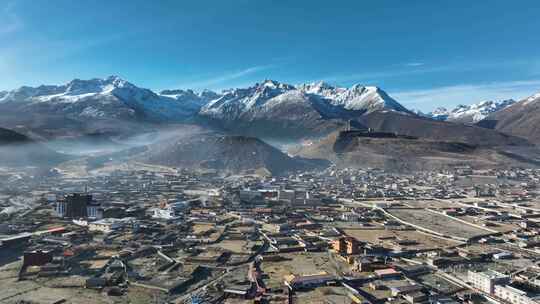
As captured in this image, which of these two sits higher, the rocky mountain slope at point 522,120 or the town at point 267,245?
the rocky mountain slope at point 522,120

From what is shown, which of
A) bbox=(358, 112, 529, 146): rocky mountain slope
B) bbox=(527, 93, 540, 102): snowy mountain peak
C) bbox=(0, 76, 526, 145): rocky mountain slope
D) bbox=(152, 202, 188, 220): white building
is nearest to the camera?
bbox=(152, 202, 188, 220): white building

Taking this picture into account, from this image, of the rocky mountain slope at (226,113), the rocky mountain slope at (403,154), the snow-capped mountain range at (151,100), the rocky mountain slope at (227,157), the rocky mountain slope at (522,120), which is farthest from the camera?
the snow-capped mountain range at (151,100)

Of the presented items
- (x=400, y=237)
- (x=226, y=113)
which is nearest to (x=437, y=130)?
(x=226, y=113)

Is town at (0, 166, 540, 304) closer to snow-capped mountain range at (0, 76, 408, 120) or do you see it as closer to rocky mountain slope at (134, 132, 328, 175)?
rocky mountain slope at (134, 132, 328, 175)

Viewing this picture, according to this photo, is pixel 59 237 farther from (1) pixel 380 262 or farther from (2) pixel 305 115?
(2) pixel 305 115

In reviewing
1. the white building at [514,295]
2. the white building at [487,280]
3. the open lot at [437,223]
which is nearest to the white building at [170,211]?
the open lot at [437,223]

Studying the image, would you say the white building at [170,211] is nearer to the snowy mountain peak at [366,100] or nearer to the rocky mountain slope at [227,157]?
the rocky mountain slope at [227,157]

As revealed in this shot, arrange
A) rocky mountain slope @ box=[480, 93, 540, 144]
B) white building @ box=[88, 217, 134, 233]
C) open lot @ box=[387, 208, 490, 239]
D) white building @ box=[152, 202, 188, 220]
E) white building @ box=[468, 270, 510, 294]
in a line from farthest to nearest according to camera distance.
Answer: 1. rocky mountain slope @ box=[480, 93, 540, 144]
2. white building @ box=[152, 202, 188, 220]
3. open lot @ box=[387, 208, 490, 239]
4. white building @ box=[88, 217, 134, 233]
5. white building @ box=[468, 270, 510, 294]

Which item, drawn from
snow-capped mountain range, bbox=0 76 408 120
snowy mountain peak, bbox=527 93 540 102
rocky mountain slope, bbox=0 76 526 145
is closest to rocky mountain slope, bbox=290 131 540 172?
rocky mountain slope, bbox=0 76 526 145
